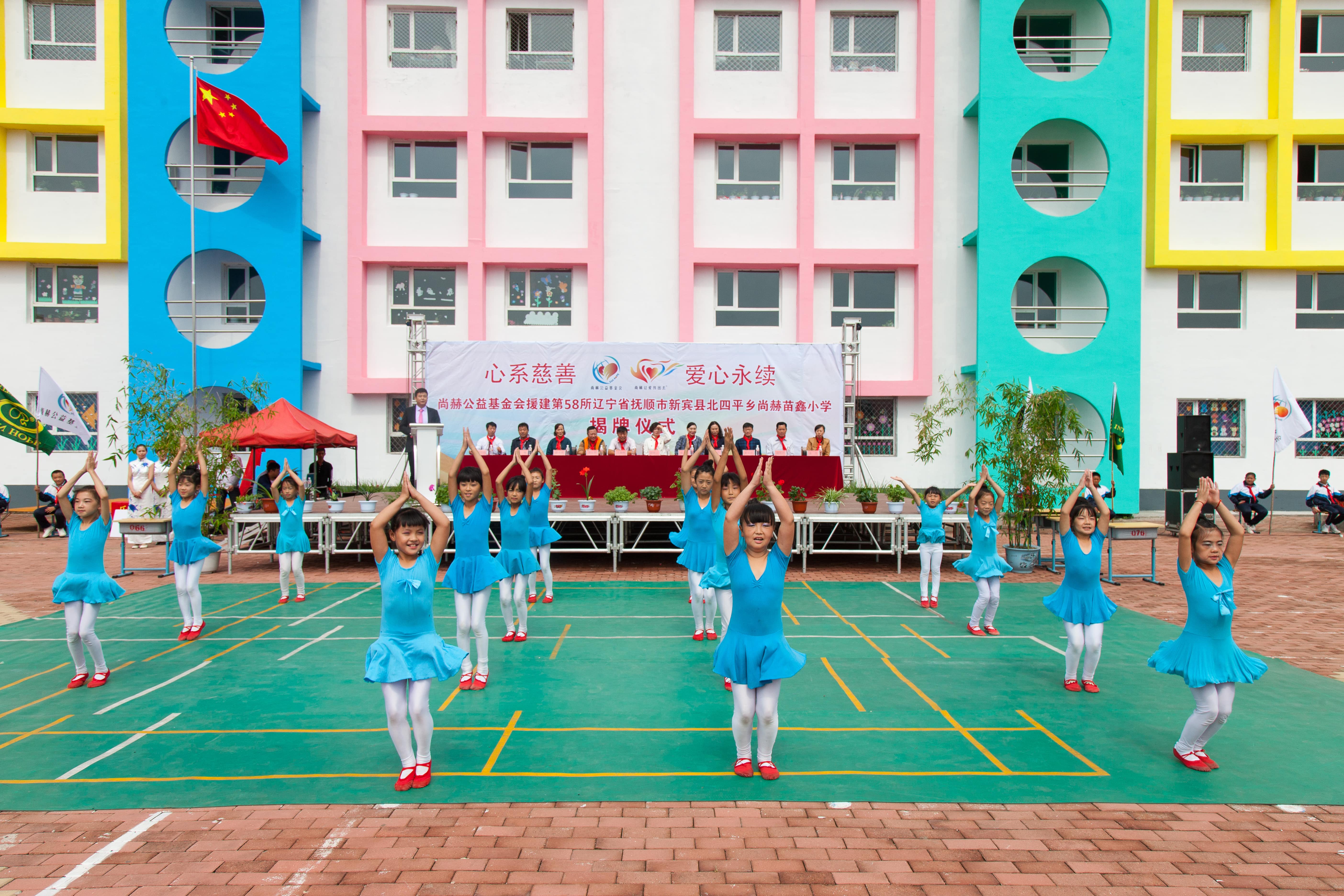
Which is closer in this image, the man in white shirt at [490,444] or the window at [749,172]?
the man in white shirt at [490,444]

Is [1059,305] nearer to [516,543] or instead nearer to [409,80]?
[516,543]

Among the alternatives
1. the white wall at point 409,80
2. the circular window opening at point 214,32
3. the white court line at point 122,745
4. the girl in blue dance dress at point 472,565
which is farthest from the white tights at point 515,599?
the circular window opening at point 214,32

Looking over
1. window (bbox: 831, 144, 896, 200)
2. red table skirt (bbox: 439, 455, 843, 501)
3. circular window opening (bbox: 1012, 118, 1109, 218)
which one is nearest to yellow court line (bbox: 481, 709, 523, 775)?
red table skirt (bbox: 439, 455, 843, 501)

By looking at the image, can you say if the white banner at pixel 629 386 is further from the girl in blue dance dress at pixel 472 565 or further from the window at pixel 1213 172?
the window at pixel 1213 172

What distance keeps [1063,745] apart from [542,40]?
67.1ft

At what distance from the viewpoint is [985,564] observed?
9.05 m

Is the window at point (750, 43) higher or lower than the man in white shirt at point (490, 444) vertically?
higher

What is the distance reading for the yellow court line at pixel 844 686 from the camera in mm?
6492

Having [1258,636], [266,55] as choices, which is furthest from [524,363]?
[1258,636]

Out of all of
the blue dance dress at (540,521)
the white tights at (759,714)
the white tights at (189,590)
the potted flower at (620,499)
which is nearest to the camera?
the white tights at (759,714)

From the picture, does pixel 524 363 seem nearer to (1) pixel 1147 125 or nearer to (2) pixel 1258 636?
(2) pixel 1258 636

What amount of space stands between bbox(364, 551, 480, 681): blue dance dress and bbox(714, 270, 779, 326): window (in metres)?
16.1

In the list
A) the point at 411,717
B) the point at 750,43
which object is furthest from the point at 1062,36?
the point at 411,717

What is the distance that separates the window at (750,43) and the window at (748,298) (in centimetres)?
542
